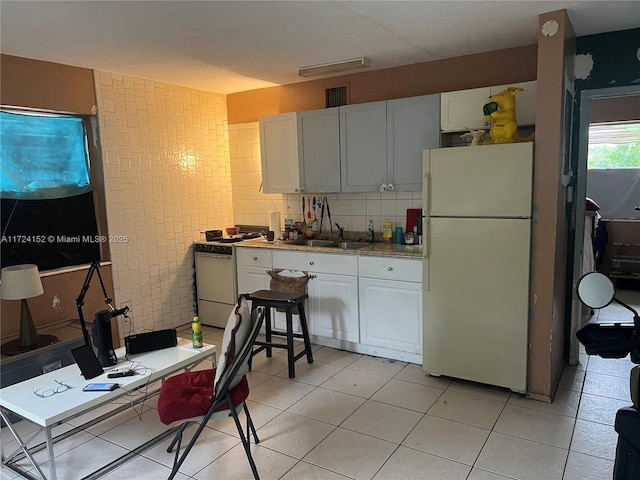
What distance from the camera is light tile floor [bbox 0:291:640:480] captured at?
2367 millimetres

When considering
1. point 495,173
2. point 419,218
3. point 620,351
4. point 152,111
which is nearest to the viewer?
point 620,351

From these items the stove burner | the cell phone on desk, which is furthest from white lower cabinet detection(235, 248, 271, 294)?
the cell phone on desk

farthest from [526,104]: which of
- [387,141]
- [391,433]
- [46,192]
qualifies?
[46,192]

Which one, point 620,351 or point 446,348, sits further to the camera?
point 446,348

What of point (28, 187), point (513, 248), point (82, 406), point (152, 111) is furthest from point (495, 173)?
point (28, 187)

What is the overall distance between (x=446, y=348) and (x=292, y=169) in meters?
2.21

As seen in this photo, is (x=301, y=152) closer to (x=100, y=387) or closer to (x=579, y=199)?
(x=579, y=199)

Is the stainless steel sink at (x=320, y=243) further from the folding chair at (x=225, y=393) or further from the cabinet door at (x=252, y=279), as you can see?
the folding chair at (x=225, y=393)

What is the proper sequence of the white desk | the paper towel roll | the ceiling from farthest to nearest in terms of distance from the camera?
the paper towel roll → the ceiling → the white desk

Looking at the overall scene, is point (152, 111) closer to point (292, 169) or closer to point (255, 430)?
point (292, 169)

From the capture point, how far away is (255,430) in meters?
2.72

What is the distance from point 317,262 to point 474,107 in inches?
70.8

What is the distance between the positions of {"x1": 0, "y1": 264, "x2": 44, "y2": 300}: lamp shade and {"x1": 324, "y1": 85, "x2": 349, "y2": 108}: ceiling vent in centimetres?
288

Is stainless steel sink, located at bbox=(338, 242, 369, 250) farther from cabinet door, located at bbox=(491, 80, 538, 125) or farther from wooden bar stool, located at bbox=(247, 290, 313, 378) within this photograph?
cabinet door, located at bbox=(491, 80, 538, 125)
